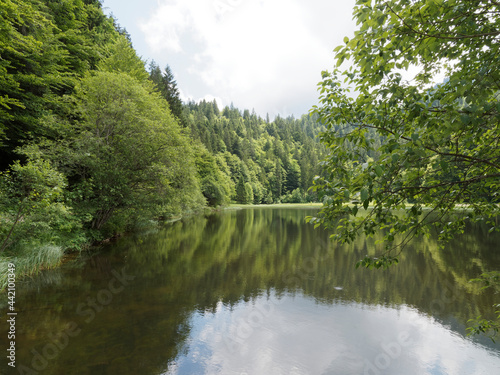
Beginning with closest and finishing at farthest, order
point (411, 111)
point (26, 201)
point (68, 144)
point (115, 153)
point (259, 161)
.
Result: point (411, 111), point (26, 201), point (68, 144), point (115, 153), point (259, 161)

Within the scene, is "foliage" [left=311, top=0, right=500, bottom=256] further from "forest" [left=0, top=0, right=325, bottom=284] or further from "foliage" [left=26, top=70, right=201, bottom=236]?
"foliage" [left=26, top=70, right=201, bottom=236]

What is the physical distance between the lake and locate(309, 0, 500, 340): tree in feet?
16.7

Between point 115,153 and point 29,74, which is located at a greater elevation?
point 29,74

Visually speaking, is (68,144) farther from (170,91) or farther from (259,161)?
(259,161)

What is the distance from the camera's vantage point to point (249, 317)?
862 centimetres

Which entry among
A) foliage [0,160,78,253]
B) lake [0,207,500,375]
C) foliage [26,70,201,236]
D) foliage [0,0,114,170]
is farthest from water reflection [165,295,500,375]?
foliage [0,0,114,170]

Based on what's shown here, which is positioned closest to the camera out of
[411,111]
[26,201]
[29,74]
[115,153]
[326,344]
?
[411,111]

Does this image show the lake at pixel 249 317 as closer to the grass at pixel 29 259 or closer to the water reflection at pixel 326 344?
the water reflection at pixel 326 344

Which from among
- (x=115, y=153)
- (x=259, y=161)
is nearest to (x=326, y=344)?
(x=115, y=153)

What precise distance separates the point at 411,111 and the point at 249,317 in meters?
8.11

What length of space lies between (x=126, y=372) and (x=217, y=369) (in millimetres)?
2008

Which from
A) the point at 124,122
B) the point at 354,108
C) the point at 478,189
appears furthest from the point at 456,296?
the point at 124,122

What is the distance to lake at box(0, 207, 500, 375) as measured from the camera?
6.22 m

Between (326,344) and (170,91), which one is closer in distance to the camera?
(326,344)
